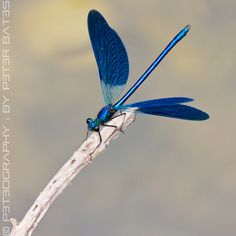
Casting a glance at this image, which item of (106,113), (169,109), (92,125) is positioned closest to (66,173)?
(92,125)

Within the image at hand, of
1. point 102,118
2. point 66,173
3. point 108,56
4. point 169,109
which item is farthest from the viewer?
point 108,56

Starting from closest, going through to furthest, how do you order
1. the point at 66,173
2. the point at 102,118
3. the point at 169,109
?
the point at 66,173 < the point at 169,109 < the point at 102,118

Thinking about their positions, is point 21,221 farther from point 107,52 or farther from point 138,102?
point 107,52

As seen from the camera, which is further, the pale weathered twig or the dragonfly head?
the dragonfly head

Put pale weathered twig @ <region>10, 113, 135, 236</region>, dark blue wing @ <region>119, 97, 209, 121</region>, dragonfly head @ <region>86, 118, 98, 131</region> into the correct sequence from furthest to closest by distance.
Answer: dragonfly head @ <region>86, 118, 98, 131</region>, dark blue wing @ <region>119, 97, 209, 121</region>, pale weathered twig @ <region>10, 113, 135, 236</region>

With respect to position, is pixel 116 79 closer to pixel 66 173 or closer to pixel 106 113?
pixel 106 113

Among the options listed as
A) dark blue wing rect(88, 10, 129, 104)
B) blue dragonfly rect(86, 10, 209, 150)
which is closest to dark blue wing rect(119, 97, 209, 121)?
→ blue dragonfly rect(86, 10, 209, 150)

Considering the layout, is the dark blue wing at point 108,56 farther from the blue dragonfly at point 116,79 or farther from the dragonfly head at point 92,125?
the dragonfly head at point 92,125

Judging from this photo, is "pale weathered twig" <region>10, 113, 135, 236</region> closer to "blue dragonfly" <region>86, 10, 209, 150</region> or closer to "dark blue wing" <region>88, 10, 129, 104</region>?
"blue dragonfly" <region>86, 10, 209, 150</region>
